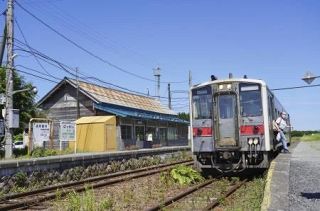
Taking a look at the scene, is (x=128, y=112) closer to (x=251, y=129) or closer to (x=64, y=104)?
(x=64, y=104)

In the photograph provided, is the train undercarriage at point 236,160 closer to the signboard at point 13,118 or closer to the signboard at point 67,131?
the signboard at point 67,131

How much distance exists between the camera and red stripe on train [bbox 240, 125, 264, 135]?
13.1 m

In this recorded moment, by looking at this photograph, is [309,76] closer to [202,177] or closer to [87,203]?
[202,177]

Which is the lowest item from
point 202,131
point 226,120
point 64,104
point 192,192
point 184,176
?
point 192,192

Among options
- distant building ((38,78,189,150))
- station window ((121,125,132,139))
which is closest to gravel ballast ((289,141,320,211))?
distant building ((38,78,189,150))

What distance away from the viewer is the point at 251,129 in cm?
1316

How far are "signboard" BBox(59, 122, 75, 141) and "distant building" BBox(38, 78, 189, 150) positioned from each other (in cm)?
803

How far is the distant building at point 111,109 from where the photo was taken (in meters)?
31.4

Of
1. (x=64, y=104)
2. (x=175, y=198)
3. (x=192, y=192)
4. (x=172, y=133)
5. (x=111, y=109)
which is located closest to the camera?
(x=175, y=198)

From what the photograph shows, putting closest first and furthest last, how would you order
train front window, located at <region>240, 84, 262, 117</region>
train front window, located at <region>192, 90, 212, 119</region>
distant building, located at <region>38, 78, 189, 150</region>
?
train front window, located at <region>240, 84, 262, 117</region>
train front window, located at <region>192, 90, 212, 119</region>
distant building, located at <region>38, 78, 189, 150</region>

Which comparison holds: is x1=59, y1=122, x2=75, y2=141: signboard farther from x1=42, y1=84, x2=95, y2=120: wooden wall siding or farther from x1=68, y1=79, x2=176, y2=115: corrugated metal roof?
x1=42, y1=84, x2=95, y2=120: wooden wall siding

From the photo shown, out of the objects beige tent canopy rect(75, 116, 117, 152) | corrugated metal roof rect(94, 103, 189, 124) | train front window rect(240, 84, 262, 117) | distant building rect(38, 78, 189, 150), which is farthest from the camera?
distant building rect(38, 78, 189, 150)

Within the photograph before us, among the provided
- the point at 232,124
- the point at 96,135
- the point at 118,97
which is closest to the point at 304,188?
the point at 232,124

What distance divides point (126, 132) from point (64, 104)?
5.21 meters
